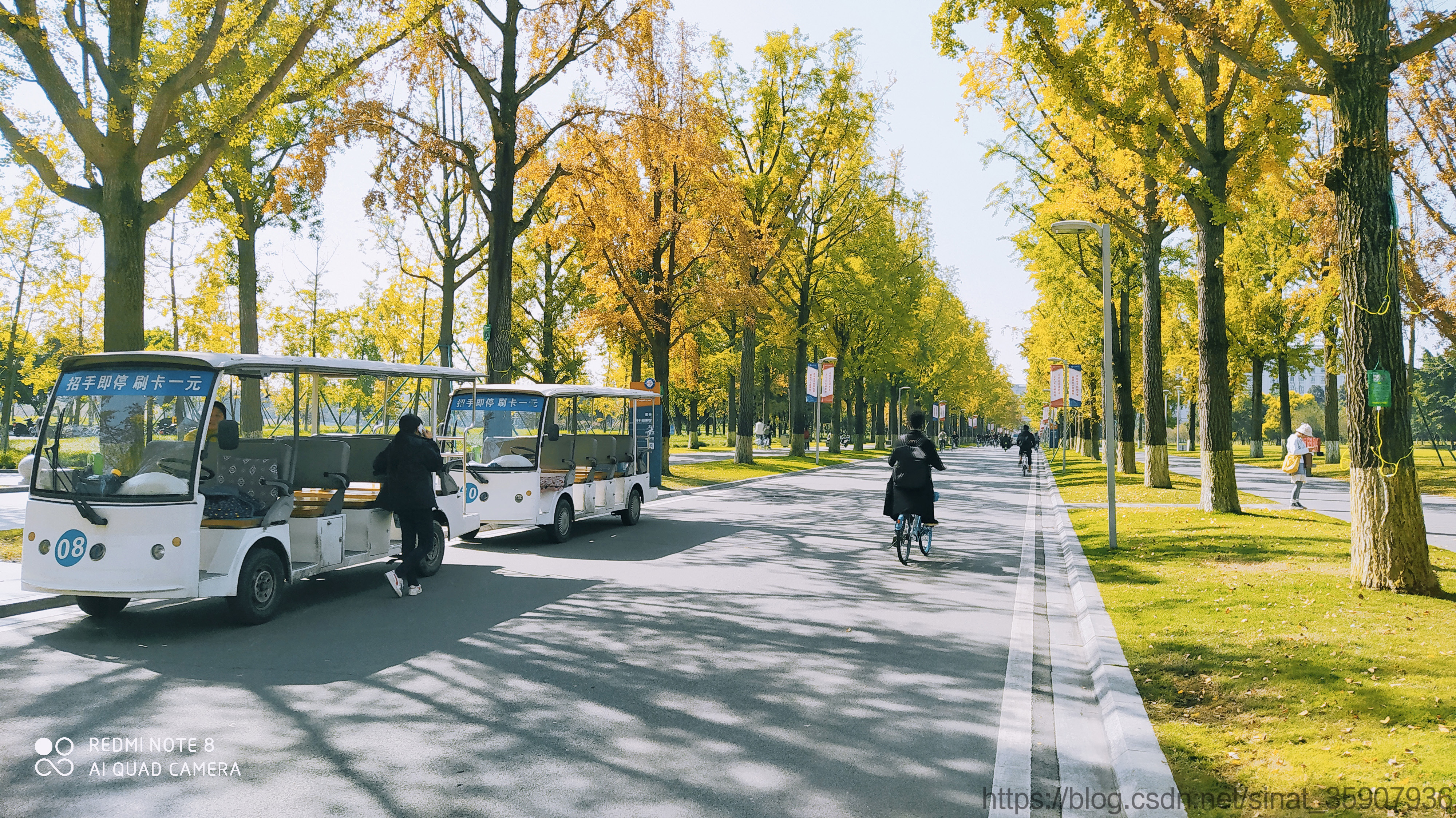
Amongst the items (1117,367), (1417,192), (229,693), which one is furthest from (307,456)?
(1417,192)

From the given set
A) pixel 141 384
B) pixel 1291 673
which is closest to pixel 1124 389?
pixel 1291 673

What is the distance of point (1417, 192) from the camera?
27.3 metres

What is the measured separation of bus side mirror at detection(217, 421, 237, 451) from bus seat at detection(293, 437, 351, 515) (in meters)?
2.62

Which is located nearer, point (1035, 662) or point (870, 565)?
point (1035, 662)

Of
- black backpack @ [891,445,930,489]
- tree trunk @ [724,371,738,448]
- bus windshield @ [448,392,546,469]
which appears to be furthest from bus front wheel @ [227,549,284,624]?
tree trunk @ [724,371,738,448]

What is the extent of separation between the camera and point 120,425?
8141 millimetres

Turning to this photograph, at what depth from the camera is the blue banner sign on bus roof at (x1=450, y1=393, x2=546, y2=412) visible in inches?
552

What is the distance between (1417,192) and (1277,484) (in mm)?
9415

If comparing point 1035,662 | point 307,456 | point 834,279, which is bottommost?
point 1035,662

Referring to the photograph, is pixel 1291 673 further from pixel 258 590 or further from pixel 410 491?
pixel 258 590

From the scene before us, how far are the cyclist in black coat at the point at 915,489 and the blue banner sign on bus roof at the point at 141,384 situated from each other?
8.08m

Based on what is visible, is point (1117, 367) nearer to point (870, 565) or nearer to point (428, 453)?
point (870, 565)

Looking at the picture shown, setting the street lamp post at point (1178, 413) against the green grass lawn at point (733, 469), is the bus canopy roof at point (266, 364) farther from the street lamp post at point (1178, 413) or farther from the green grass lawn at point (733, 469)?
the street lamp post at point (1178, 413)

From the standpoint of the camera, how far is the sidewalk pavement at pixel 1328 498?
614 inches
